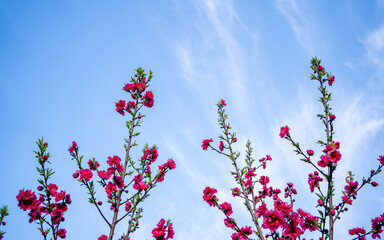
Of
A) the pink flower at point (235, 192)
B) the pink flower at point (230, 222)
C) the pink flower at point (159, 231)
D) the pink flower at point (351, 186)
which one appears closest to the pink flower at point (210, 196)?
the pink flower at point (230, 222)

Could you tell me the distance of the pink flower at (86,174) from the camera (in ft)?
12.0

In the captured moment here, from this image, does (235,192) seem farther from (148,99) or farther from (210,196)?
(148,99)

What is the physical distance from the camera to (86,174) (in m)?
3.69

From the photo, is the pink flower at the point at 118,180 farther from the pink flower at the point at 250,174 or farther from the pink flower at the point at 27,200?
the pink flower at the point at 250,174

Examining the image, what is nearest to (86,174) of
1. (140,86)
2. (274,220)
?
(140,86)

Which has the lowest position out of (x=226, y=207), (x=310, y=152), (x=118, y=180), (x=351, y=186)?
(x=351, y=186)

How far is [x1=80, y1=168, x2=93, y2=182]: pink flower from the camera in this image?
12.0 feet

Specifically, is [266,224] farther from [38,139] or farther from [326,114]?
[38,139]

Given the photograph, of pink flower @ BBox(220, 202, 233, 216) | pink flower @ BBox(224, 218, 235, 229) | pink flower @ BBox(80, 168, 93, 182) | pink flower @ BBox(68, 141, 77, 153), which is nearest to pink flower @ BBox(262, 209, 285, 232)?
pink flower @ BBox(224, 218, 235, 229)

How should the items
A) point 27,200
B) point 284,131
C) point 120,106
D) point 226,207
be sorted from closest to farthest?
point 27,200 → point 284,131 → point 120,106 → point 226,207

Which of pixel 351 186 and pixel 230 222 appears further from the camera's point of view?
pixel 230 222

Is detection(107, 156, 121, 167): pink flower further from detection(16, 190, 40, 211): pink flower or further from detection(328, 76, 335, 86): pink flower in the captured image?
detection(328, 76, 335, 86): pink flower

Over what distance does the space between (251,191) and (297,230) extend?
3093 millimetres

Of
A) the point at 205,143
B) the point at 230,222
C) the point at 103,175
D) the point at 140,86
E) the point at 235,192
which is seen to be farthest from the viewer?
the point at 205,143
